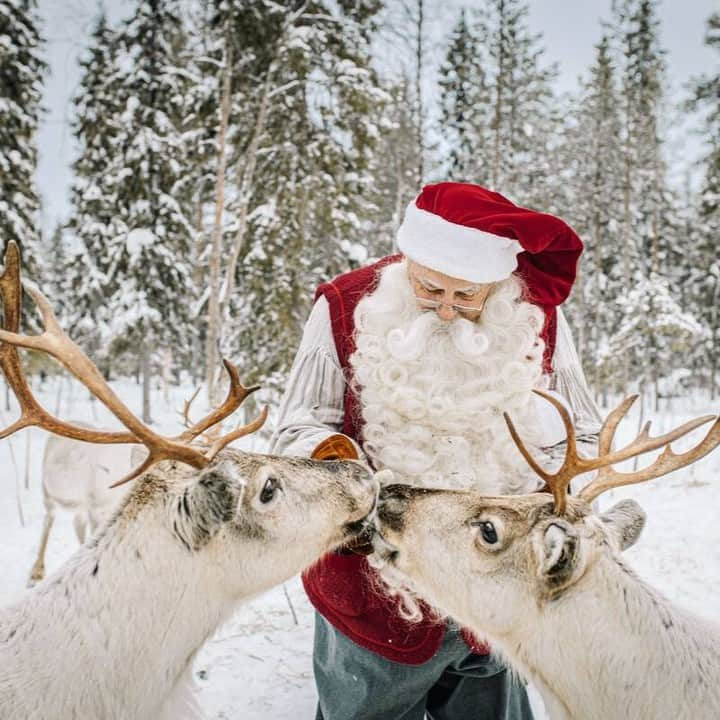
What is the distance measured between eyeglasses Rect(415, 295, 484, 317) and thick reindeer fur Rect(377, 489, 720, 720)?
793mm

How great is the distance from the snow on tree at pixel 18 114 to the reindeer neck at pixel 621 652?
12949 millimetres

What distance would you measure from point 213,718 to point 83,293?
13.4 metres

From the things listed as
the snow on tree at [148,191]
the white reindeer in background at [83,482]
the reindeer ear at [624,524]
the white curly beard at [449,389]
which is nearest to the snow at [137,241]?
the snow on tree at [148,191]

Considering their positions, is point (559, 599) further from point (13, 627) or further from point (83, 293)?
point (83, 293)

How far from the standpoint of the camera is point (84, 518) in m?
6.01

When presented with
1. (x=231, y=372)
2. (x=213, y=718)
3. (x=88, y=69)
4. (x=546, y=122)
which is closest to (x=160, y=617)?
(x=231, y=372)

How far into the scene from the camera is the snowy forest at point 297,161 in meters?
8.75

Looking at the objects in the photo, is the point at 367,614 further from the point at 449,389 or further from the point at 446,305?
the point at 446,305

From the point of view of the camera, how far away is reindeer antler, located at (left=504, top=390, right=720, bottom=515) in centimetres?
183

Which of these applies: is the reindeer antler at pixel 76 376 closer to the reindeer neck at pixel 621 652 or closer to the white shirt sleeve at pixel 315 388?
the white shirt sleeve at pixel 315 388

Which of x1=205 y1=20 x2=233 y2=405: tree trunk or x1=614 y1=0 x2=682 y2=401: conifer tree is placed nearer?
x1=205 y1=20 x2=233 y2=405: tree trunk

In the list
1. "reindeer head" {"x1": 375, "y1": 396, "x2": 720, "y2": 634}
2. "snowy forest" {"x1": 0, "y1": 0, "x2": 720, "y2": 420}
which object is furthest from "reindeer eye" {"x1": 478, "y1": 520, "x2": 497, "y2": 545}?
"snowy forest" {"x1": 0, "y1": 0, "x2": 720, "y2": 420}

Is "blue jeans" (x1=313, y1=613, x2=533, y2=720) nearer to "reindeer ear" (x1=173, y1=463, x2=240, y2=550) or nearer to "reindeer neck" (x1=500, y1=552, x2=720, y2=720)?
"reindeer neck" (x1=500, y1=552, x2=720, y2=720)

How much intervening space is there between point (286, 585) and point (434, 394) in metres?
3.57
